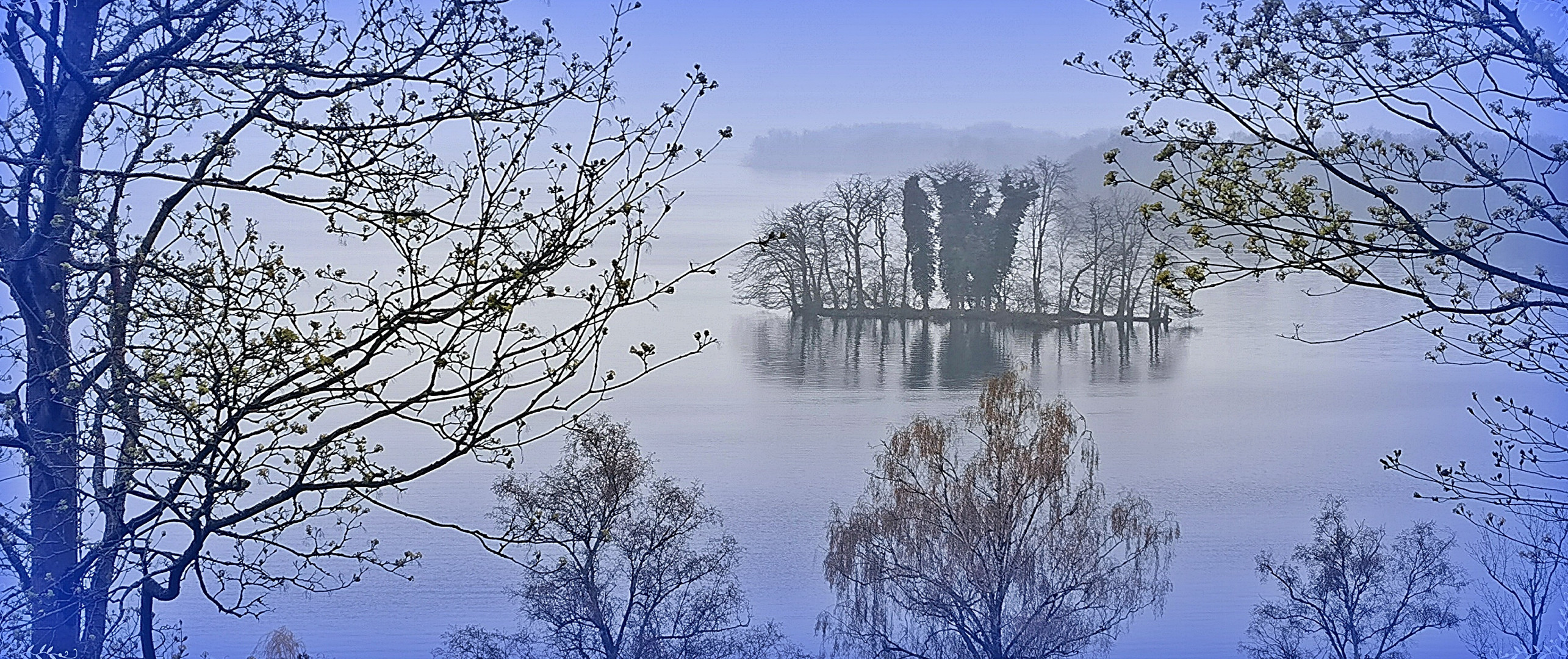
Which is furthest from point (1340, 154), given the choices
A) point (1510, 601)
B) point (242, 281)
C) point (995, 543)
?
point (1510, 601)

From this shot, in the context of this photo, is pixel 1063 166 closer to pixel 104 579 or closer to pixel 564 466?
pixel 564 466

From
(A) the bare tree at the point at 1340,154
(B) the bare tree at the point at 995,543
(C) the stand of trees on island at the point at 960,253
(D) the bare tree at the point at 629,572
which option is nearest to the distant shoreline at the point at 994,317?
(C) the stand of trees on island at the point at 960,253

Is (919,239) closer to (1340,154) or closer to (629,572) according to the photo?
(629,572)

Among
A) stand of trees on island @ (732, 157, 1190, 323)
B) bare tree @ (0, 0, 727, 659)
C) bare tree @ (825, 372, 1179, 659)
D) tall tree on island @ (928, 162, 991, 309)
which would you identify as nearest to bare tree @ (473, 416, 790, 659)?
bare tree @ (825, 372, 1179, 659)

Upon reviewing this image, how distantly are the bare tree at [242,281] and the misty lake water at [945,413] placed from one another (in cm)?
336

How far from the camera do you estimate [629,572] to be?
5391 millimetres

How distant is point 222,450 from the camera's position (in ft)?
5.85

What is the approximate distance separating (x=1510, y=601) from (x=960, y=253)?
122 inches

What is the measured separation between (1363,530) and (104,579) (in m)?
5.44

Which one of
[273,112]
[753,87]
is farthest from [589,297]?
[753,87]

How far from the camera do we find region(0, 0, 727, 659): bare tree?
1.78 metres

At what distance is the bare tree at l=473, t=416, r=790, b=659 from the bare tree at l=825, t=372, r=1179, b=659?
58 centimetres

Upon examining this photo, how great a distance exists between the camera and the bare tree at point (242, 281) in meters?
1.78

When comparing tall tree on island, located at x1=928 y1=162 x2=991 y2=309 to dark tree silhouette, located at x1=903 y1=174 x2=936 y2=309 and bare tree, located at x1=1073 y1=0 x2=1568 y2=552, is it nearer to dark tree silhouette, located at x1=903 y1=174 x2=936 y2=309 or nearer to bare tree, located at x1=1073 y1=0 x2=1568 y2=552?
dark tree silhouette, located at x1=903 y1=174 x2=936 y2=309
